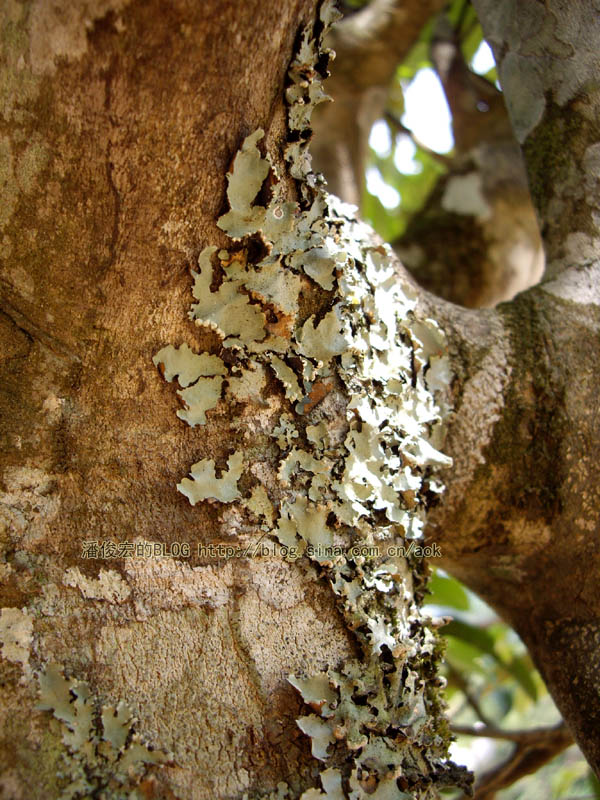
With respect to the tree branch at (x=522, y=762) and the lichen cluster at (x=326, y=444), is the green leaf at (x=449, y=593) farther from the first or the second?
the lichen cluster at (x=326, y=444)

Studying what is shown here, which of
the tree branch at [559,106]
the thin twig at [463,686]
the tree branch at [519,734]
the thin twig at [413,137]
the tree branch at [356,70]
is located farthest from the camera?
the thin twig at [413,137]

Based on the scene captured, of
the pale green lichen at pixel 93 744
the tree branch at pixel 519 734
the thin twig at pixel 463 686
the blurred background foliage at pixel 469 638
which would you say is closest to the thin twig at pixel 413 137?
the blurred background foliage at pixel 469 638

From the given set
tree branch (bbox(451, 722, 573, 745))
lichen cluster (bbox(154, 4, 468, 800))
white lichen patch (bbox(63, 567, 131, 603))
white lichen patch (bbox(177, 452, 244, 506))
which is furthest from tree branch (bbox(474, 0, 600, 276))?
tree branch (bbox(451, 722, 573, 745))

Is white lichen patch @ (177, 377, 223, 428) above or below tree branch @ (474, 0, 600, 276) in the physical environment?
below

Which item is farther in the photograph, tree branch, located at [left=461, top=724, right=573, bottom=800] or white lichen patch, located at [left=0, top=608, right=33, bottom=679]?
tree branch, located at [left=461, top=724, right=573, bottom=800]

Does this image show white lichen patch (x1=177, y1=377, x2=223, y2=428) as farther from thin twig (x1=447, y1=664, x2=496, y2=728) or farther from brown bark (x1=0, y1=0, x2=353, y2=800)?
thin twig (x1=447, y1=664, x2=496, y2=728)

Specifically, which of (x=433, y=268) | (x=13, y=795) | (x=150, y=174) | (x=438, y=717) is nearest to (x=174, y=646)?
(x=13, y=795)
